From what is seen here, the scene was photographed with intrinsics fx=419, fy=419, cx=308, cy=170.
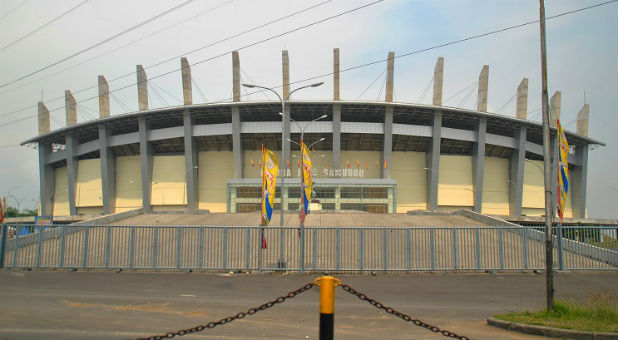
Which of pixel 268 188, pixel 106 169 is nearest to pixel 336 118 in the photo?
pixel 106 169

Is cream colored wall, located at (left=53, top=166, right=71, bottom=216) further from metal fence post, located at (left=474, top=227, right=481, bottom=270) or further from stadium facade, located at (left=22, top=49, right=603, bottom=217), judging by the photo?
metal fence post, located at (left=474, top=227, right=481, bottom=270)

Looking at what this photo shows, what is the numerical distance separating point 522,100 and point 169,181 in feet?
174

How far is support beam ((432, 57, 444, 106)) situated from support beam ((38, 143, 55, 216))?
60837 mm

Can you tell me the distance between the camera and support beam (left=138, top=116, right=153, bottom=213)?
5791cm

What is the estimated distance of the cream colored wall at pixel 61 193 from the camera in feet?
226

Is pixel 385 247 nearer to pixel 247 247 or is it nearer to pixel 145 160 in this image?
pixel 247 247

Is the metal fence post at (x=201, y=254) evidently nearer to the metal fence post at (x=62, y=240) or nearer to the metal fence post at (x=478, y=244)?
the metal fence post at (x=62, y=240)

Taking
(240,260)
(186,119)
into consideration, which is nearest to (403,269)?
(240,260)

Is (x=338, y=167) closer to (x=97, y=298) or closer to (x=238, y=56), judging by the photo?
(x=238, y=56)

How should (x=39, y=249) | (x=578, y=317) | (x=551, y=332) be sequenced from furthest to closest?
1. (x=39, y=249)
2. (x=578, y=317)
3. (x=551, y=332)

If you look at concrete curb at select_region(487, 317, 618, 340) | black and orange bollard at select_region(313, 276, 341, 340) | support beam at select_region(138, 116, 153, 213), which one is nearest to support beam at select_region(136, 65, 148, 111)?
support beam at select_region(138, 116, 153, 213)

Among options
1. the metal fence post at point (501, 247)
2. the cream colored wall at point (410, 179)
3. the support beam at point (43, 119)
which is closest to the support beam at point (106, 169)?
the support beam at point (43, 119)

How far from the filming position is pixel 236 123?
180ft

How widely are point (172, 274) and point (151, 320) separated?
715 centimetres
